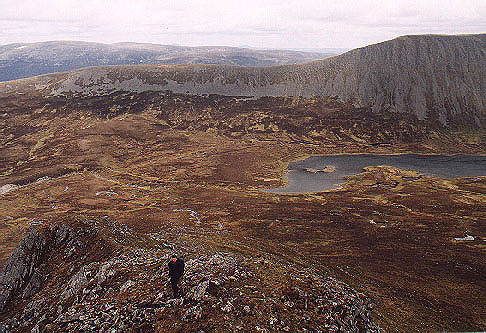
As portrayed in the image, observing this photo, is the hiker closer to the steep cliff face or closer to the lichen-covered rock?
the lichen-covered rock

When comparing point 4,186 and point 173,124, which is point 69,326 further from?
point 173,124

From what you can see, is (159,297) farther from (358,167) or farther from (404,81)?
(404,81)

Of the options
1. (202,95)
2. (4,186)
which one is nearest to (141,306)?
(4,186)

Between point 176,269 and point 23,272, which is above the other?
point 176,269

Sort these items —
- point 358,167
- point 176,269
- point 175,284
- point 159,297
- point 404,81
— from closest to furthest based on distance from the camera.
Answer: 1. point 176,269
2. point 175,284
3. point 159,297
4. point 358,167
5. point 404,81

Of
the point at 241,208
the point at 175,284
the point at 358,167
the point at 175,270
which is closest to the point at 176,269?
the point at 175,270

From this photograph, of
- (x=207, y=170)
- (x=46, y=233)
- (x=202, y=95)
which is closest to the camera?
(x=46, y=233)
